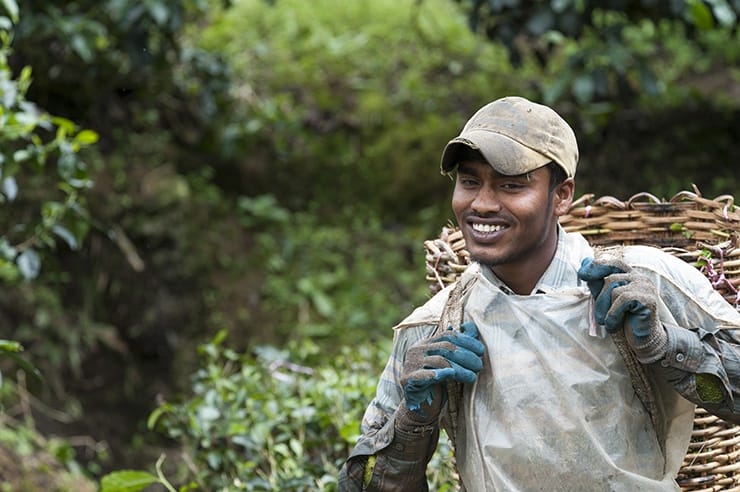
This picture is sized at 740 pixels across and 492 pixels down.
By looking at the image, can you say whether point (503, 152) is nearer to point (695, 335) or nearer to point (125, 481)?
point (695, 335)

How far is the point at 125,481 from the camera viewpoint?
332cm

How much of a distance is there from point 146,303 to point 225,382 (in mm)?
2547

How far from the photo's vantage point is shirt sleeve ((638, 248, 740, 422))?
2.04 m

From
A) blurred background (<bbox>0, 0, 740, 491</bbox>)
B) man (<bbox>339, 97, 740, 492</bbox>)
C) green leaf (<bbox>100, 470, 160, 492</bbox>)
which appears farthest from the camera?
blurred background (<bbox>0, 0, 740, 491</bbox>)

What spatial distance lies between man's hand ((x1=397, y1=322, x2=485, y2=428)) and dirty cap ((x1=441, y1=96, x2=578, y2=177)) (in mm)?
364

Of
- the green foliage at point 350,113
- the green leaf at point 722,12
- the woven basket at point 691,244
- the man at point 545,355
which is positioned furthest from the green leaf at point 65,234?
the green leaf at point 722,12

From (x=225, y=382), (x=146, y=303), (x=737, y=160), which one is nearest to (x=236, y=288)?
(x=146, y=303)

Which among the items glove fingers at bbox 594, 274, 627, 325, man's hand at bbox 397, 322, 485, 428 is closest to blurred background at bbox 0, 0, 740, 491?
man's hand at bbox 397, 322, 485, 428

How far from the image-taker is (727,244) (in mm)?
2619

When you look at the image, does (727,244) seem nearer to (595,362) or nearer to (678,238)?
(678,238)

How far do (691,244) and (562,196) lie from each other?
69 centimetres

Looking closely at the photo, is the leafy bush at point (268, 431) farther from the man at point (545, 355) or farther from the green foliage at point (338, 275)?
the green foliage at point (338, 275)

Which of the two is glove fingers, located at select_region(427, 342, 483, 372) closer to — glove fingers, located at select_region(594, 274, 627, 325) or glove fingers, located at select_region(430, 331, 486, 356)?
glove fingers, located at select_region(430, 331, 486, 356)

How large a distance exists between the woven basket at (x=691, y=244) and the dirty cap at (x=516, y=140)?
48 centimetres
